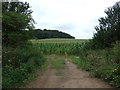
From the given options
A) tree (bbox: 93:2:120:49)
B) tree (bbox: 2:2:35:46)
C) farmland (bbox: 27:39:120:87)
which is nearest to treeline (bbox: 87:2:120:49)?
tree (bbox: 93:2:120:49)

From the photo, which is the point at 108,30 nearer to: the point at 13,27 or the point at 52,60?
the point at 52,60

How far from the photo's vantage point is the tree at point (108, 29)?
64.3 feet

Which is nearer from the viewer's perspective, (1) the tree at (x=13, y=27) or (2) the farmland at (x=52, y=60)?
(2) the farmland at (x=52, y=60)

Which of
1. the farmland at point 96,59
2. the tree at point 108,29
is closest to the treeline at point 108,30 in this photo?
the tree at point 108,29

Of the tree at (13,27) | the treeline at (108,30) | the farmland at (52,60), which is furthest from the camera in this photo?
the treeline at (108,30)

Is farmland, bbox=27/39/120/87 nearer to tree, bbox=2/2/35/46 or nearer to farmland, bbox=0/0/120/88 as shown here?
farmland, bbox=0/0/120/88

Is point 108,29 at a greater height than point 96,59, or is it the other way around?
point 108,29

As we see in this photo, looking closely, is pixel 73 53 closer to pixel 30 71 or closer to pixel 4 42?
pixel 4 42

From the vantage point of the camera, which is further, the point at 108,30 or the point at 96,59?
the point at 108,30

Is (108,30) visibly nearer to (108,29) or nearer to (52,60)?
(108,29)

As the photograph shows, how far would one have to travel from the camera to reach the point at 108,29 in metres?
20.5

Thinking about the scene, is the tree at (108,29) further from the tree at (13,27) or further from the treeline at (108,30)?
the tree at (13,27)

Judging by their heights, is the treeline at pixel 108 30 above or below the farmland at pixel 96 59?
above

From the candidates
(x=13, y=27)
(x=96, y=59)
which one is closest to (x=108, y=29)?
(x=96, y=59)
